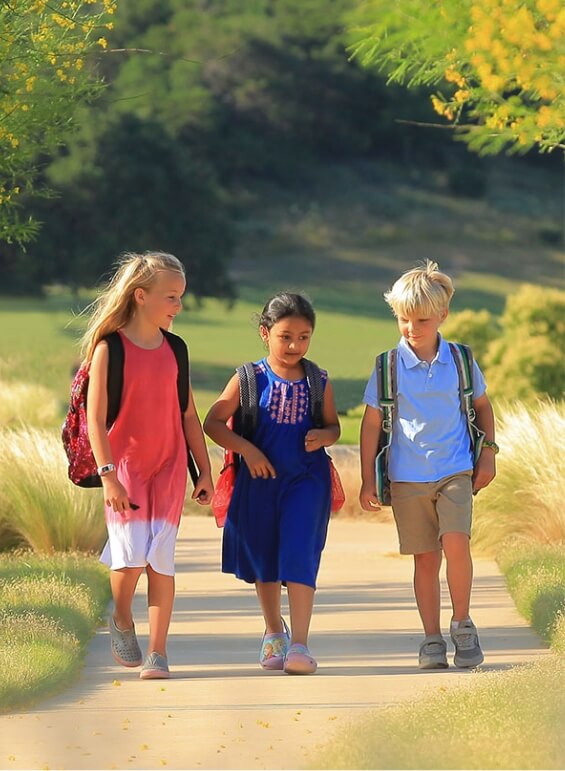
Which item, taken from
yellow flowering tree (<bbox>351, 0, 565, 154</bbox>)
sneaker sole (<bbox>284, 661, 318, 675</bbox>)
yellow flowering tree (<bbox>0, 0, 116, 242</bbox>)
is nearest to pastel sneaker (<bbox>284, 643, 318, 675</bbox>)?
sneaker sole (<bbox>284, 661, 318, 675</bbox>)

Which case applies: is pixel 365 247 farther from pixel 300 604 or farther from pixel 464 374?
pixel 300 604

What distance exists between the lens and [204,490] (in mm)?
6516

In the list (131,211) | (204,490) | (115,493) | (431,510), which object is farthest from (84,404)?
(131,211)

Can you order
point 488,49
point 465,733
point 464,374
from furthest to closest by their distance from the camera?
point 488,49
point 464,374
point 465,733

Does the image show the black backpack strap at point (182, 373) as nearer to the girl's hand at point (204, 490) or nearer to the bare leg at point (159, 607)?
the girl's hand at point (204, 490)

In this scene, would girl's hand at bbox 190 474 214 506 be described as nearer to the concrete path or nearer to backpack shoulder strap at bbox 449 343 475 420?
the concrete path

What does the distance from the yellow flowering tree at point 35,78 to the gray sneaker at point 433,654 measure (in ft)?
10.6

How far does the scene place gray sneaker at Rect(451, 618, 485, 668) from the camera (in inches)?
256

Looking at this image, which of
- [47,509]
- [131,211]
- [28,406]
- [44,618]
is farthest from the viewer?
[131,211]

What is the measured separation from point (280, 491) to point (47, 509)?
3555mm

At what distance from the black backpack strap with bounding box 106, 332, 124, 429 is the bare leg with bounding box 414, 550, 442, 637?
1382mm

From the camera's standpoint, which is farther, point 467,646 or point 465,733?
point 467,646

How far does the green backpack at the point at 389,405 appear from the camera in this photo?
6645mm

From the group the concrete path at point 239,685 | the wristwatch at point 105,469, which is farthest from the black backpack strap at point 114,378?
the concrete path at point 239,685
